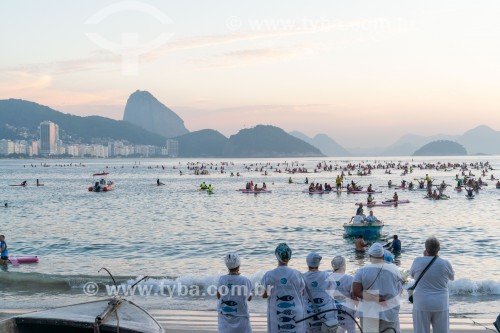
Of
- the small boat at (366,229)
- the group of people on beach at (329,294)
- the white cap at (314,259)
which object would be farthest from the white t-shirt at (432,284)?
the small boat at (366,229)

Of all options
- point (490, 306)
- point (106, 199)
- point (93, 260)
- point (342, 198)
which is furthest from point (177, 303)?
point (106, 199)

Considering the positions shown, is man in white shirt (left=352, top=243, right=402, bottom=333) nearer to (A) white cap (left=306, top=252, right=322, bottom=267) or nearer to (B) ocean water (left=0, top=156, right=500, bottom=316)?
(A) white cap (left=306, top=252, right=322, bottom=267)

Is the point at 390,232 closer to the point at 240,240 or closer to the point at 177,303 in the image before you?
the point at 240,240

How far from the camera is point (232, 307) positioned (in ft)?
26.1

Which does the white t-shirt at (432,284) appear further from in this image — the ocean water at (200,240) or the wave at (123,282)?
the wave at (123,282)

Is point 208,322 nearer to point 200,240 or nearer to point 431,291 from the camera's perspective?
point 431,291

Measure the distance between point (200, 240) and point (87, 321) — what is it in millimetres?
24660

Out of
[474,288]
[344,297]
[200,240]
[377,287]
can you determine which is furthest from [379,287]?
[200,240]

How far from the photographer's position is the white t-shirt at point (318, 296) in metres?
7.96

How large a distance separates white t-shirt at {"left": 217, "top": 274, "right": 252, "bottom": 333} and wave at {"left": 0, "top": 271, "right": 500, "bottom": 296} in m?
10.4

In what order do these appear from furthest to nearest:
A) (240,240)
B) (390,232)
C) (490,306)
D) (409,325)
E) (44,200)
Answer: (44,200)
(390,232)
(240,240)
(490,306)
(409,325)

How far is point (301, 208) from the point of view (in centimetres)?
4972

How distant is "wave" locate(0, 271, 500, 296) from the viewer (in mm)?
17062

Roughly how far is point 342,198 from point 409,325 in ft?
155
